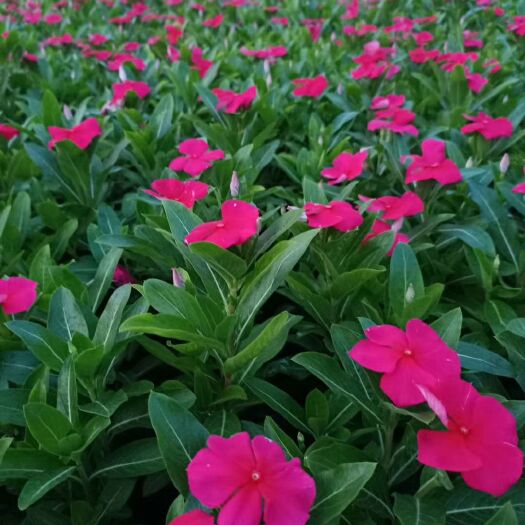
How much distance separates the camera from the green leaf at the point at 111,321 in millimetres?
1279

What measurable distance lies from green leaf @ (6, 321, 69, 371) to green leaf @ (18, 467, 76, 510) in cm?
23

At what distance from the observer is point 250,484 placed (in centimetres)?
82

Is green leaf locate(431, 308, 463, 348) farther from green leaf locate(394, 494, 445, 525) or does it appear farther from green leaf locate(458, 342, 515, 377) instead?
green leaf locate(394, 494, 445, 525)

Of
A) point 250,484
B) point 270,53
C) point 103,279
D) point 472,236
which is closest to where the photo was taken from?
point 250,484

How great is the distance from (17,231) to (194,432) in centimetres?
111

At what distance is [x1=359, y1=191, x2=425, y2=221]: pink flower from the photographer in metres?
1.63

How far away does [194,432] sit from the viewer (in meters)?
1.01

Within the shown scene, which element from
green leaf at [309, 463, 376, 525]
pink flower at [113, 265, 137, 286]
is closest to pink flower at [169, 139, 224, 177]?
pink flower at [113, 265, 137, 286]

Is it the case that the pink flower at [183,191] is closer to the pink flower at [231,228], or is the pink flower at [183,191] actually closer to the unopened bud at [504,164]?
the pink flower at [231,228]

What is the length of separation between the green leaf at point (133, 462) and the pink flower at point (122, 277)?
2.06ft

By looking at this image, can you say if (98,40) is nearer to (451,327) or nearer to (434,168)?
(434,168)

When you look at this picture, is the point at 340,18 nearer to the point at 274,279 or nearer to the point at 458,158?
the point at 458,158

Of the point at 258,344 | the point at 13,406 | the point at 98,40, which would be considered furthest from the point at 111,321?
the point at 98,40

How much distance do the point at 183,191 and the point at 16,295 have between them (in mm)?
514
